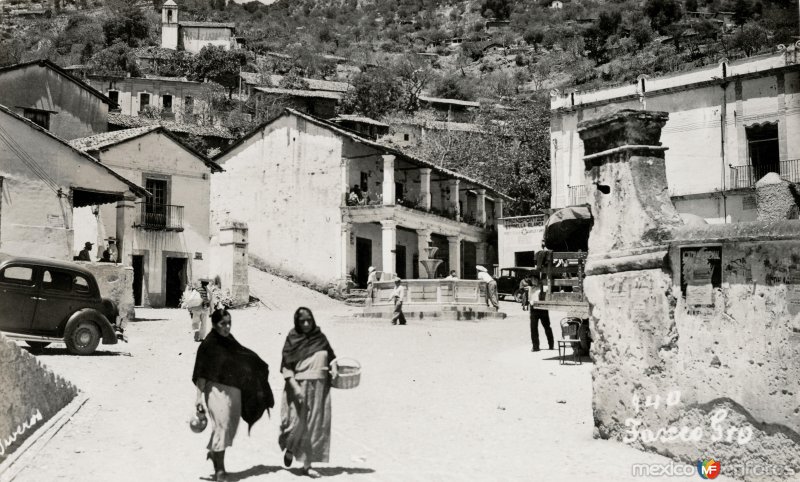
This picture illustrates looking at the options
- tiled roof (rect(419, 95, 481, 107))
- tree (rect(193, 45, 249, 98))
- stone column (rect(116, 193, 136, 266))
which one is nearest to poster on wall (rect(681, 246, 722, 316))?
stone column (rect(116, 193, 136, 266))

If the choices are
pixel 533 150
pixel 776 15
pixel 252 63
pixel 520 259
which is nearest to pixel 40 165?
pixel 520 259

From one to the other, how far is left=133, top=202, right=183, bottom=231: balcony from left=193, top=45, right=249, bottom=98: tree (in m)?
40.5

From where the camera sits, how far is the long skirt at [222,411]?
7250 mm

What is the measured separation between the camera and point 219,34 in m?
91.0

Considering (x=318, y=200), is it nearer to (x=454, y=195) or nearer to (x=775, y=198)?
(x=454, y=195)

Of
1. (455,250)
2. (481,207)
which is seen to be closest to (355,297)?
(455,250)

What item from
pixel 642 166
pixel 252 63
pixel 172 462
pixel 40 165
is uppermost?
pixel 252 63

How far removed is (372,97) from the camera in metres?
71.4

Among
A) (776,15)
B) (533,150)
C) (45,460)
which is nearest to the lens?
(45,460)

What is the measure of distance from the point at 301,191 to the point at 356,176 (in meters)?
2.61

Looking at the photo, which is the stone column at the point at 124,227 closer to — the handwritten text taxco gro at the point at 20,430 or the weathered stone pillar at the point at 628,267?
the handwritten text taxco gro at the point at 20,430

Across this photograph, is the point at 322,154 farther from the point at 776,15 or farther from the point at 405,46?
the point at 405,46

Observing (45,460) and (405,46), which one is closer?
(45,460)

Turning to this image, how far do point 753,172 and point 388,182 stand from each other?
1505cm
